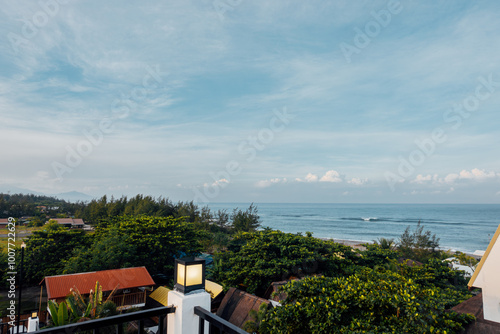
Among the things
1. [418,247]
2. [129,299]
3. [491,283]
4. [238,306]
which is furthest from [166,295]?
[418,247]

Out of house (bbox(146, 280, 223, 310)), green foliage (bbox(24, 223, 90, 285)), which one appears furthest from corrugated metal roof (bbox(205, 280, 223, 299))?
green foliage (bbox(24, 223, 90, 285))

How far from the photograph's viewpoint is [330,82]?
504 inches

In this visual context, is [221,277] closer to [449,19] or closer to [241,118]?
[241,118]

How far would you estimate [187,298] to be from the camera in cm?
169

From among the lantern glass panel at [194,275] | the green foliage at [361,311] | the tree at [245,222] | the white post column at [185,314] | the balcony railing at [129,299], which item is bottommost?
the balcony railing at [129,299]

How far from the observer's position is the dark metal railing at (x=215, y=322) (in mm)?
1319

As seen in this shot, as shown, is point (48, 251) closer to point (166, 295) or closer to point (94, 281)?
point (94, 281)

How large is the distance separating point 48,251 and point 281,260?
1259 cm

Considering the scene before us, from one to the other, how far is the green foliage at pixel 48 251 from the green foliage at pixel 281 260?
9.23m

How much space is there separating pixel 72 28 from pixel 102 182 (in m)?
12.1

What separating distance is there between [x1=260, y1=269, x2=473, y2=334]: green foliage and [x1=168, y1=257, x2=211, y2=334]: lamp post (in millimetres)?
3906

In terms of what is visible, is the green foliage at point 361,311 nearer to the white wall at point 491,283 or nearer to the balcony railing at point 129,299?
the white wall at point 491,283

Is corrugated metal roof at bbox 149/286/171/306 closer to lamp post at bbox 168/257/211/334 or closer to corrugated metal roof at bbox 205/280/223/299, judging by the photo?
corrugated metal roof at bbox 205/280/223/299

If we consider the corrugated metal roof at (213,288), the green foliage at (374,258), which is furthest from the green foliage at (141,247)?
the green foliage at (374,258)
